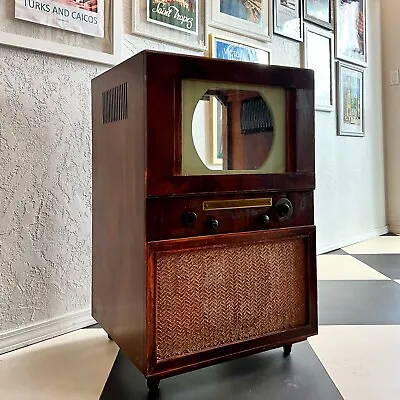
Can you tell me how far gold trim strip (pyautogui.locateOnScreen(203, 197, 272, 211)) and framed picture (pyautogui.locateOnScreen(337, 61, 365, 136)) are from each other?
1.56 metres

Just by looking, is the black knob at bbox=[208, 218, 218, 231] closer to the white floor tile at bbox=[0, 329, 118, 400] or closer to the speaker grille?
the speaker grille

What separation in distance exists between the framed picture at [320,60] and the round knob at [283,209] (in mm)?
1290

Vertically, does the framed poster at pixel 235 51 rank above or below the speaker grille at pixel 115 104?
above

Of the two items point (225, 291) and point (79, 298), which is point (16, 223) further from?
point (225, 291)

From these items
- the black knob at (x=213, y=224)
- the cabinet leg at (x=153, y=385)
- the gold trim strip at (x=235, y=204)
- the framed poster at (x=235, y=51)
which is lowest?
the cabinet leg at (x=153, y=385)

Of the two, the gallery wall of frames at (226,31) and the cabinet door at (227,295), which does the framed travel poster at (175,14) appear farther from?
the cabinet door at (227,295)

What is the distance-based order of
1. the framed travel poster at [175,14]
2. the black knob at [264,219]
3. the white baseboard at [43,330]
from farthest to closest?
the framed travel poster at [175,14], the white baseboard at [43,330], the black knob at [264,219]

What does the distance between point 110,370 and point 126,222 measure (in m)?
0.33

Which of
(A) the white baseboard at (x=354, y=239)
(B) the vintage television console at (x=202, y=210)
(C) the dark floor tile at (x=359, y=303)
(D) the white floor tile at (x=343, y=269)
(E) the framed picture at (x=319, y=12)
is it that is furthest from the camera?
(A) the white baseboard at (x=354, y=239)

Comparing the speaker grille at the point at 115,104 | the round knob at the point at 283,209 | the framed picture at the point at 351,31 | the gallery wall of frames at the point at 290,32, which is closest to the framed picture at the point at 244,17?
the gallery wall of frames at the point at 290,32

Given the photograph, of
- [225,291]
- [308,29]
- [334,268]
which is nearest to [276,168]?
[225,291]

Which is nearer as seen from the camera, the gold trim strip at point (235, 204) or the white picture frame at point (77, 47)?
the gold trim strip at point (235, 204)

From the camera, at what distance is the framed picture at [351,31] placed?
239 centimetres

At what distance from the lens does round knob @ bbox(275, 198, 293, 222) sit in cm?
100
